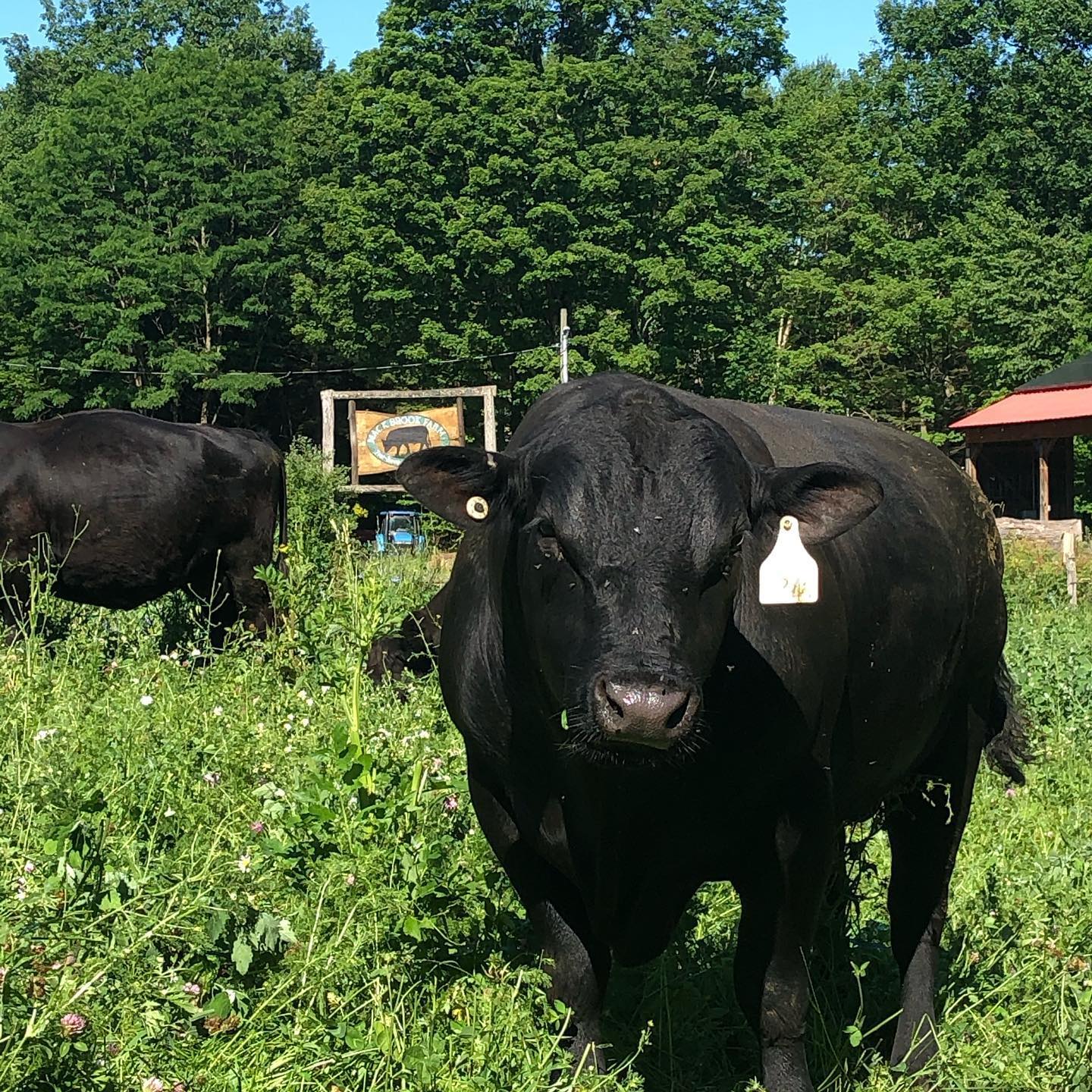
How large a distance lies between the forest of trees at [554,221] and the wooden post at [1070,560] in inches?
813

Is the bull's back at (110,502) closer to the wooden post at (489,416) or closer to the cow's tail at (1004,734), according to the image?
the wooden post at (489,416)

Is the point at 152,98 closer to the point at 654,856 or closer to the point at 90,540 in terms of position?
the point at 90,540

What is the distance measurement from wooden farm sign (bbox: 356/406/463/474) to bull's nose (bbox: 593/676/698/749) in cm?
1764

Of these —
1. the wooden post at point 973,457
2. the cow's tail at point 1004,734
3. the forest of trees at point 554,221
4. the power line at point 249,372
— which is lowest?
the cow's tail at point 1004,734

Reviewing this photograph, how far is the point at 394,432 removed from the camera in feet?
67.5

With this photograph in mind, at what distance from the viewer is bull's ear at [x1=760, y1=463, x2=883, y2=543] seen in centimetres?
334

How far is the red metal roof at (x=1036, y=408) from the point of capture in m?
30.8

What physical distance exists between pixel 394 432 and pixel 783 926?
17491 mm

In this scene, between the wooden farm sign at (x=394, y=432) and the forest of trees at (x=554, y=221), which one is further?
the forest of trees at (x=554, y=221)

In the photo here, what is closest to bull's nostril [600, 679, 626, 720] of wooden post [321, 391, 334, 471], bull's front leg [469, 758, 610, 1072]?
bull's front leg [469, 758, 610, 1072]

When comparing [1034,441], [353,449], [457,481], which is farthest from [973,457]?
[457,481]

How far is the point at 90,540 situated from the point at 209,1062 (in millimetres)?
8519

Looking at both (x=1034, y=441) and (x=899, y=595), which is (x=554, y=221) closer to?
(x=1034, y=441)

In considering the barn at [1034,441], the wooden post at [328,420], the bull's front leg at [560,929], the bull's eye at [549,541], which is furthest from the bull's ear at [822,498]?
the barn at [1034,441]
